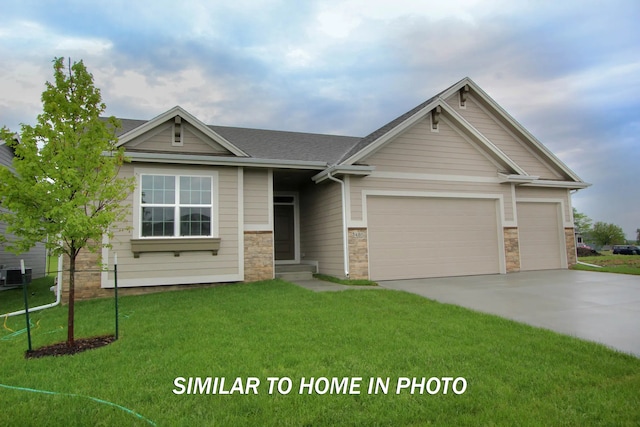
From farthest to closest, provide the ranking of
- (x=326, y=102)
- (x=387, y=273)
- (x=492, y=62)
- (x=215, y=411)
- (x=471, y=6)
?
(x=326, y=102) < (x=492, y=62) < (x=387, y=273) < (x=471, y=6) < (x=215, y=411)

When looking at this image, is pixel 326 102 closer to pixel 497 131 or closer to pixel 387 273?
pixel 497 131

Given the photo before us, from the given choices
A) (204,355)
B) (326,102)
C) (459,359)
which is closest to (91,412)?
(204,355)

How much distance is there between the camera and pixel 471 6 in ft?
32.2

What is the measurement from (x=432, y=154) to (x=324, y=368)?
913 centimetres

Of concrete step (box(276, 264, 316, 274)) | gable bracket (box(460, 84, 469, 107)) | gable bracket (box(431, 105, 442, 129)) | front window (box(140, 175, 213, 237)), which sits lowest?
concrete step (box(276, 264, 316, 274))

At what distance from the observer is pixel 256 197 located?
10.4 m

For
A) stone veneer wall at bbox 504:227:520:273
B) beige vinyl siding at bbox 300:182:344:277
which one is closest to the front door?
beige vinyl siding at bbox 300:182:344:277

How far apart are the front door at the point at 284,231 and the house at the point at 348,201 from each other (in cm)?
4

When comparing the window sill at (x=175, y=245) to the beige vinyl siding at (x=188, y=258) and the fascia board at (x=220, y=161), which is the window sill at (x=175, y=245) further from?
the fascia board at (x=220, y=161)

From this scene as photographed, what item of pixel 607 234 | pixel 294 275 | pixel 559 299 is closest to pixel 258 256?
pixel 294 275

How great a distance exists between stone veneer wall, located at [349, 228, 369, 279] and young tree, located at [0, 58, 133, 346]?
20.7 ft

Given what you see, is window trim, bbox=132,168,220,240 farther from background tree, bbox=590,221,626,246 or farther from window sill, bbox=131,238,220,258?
background tree, bbox=590,221,626,246

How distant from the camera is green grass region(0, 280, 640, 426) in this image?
9.53 ft

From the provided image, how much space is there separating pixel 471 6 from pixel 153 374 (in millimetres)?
10859
